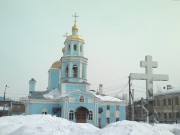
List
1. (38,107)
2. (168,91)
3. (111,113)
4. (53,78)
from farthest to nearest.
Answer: (168,91) → (53,78) → (111,113) → (38,107)

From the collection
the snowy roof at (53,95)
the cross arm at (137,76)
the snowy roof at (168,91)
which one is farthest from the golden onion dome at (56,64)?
the cross arm at (137,76)

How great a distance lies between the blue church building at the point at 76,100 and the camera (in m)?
30.0

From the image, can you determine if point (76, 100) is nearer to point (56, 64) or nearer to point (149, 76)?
point (56, 64)

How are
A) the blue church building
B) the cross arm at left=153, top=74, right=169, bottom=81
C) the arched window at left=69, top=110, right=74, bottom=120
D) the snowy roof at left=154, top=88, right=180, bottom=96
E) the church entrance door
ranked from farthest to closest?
the snowy roof at left=154, top=88, right=180, bottom=96 < the church entrance door < the blue church building < the arched window at left=69, top=110, right=74, bottom=120 < the cross arm at left=153, top=74, right=169, bottom=81

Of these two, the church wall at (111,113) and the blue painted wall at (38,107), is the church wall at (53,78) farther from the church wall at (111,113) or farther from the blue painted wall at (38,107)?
the church wall at (111,113)

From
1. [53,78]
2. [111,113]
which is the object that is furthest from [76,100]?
[53,78]

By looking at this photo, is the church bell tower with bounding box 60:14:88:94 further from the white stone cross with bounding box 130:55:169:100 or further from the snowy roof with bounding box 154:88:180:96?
the white stone cross with bounding box 130:55:169:100

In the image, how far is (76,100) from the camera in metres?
30.0

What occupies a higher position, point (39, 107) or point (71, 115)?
point (39, 107)

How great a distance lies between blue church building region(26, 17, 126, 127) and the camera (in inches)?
1180

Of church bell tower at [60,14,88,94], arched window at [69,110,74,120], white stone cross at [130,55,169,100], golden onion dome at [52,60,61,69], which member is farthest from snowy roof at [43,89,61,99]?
white stone cross at [130,55,169,100]

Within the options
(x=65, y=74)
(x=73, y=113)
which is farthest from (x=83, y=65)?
(x=73, y=113)

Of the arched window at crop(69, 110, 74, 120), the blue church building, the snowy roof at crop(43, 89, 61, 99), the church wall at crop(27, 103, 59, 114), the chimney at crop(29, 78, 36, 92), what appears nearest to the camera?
the arched window at crop(69, 110, 74, 120)

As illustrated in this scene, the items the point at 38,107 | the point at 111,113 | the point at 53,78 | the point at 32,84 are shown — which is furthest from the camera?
the point at 32,84
